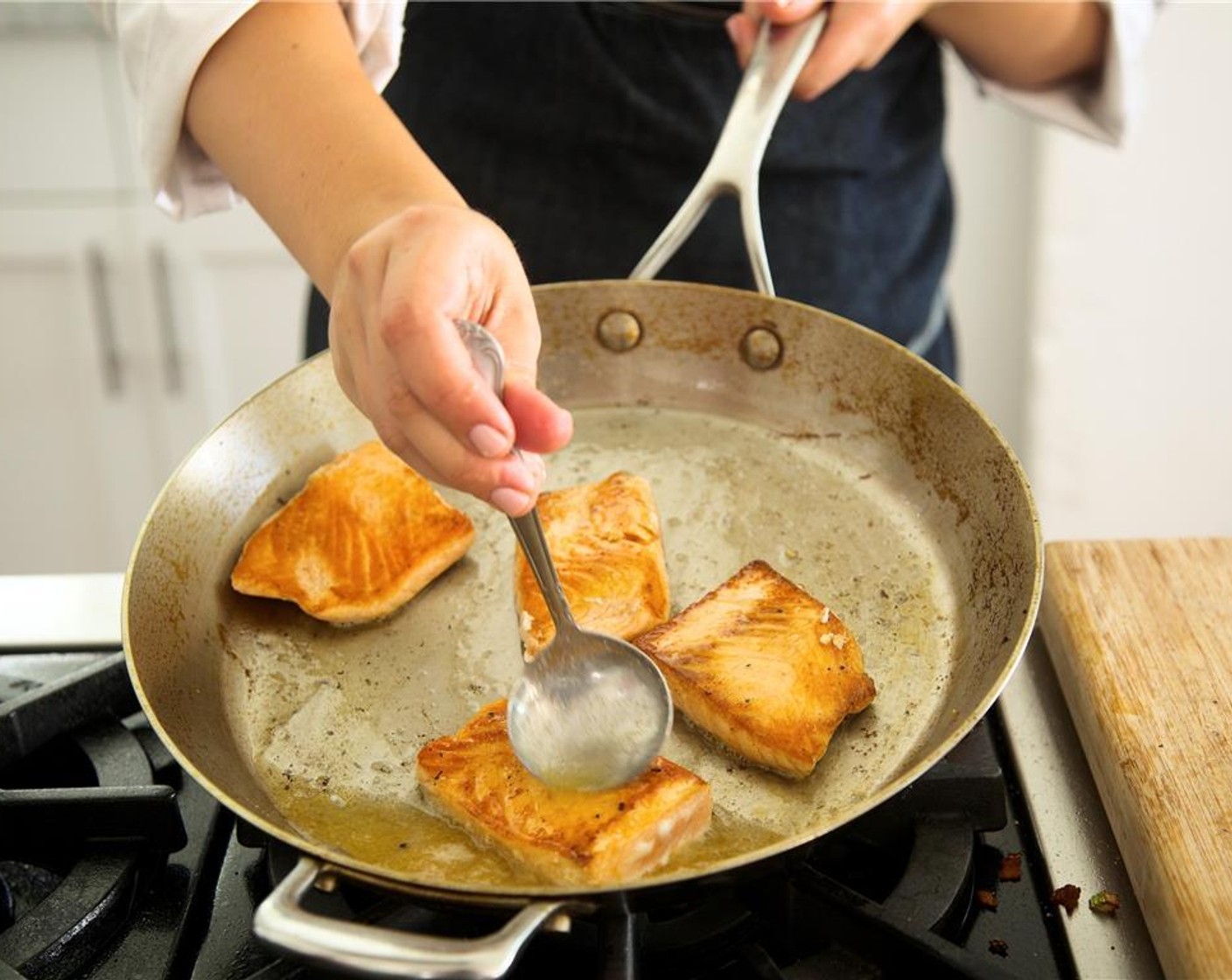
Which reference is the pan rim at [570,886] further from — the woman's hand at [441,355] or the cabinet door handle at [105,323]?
the cabinet door handle at [105,323]

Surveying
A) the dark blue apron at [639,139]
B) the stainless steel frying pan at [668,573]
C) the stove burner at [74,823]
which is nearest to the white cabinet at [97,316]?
the dark blue apron at [639,139]

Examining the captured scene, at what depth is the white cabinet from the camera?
2285 mm

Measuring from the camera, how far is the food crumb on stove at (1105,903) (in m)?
0.78

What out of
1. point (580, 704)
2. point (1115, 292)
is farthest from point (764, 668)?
point (1115, 292)

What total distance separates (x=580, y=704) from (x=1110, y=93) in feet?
2.94

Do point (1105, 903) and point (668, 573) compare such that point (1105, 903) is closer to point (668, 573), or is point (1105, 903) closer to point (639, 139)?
point (668, 573)

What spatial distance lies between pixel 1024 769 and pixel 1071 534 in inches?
67.6

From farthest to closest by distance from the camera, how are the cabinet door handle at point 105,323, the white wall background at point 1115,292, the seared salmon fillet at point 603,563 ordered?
the cabinet door handle at point 105,323, the white wall background at point 1115,292, the seared salmon fillet at point 603,563

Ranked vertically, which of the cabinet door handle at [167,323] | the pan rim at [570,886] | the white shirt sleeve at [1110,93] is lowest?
the cabinet door handle at [167,323]

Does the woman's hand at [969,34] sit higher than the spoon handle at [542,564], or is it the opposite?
the woman's hand at [969,34]

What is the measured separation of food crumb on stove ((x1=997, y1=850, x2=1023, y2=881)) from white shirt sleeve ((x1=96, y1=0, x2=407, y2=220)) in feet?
2.61

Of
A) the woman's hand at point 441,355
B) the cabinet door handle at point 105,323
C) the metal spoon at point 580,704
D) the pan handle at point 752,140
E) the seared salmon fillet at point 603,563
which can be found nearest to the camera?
the woman's hand at point 441,355

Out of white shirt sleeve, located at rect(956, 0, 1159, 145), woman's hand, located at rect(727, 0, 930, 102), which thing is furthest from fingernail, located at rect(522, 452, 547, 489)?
white shirt sleeve, located at rect(956, 0, 1159, 145)

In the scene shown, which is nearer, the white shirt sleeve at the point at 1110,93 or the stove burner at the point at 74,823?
the stove burner at the point at 74,823
